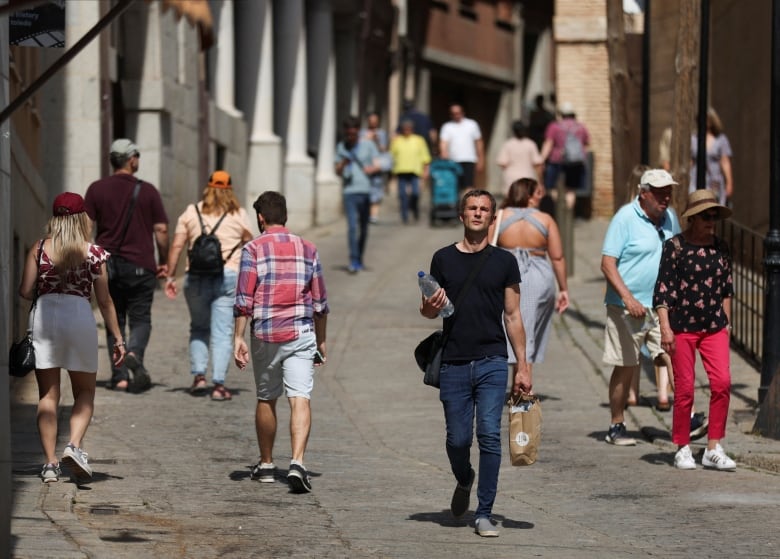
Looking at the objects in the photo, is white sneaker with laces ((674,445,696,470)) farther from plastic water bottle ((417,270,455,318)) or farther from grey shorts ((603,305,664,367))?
plastic water bottle ((417,270,455,318))

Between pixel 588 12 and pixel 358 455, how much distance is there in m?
21.9

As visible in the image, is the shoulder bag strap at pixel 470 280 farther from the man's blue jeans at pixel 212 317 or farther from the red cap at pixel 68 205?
the man's blue jeans at pixel 212 317

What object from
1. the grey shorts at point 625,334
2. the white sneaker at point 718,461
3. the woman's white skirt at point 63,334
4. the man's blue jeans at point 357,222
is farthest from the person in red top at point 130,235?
the man's blue jeans at point 357,222

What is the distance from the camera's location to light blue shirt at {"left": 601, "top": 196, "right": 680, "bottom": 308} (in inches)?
504

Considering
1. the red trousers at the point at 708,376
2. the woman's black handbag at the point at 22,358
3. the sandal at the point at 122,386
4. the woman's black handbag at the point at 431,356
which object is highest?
the woman's black handbag at the point at 431,356

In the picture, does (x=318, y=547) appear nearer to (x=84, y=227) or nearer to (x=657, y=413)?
(x=84, y=227)

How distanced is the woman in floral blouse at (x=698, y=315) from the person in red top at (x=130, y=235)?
3.96 metres

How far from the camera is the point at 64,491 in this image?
32.3 ft

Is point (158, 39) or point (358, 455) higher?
point (158, 39)

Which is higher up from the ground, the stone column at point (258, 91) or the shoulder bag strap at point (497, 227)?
the stone column at point (258, 91)

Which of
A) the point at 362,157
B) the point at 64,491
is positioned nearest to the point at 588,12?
the point at 362,157

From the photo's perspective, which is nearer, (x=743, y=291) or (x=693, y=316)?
(x=693, y=316)

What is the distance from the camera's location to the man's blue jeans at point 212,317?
46.2 ft

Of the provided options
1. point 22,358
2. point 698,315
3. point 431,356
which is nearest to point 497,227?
point 698,315
